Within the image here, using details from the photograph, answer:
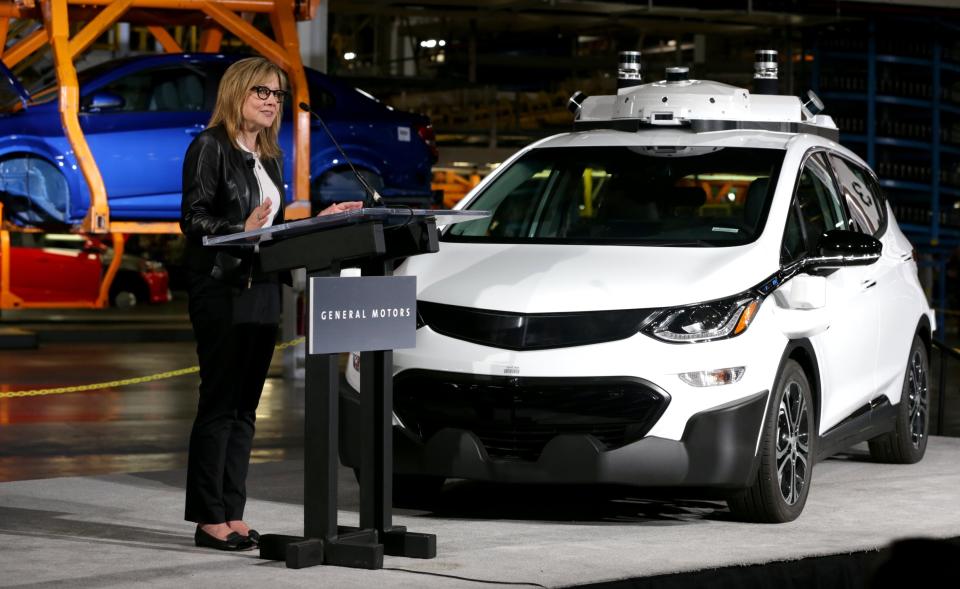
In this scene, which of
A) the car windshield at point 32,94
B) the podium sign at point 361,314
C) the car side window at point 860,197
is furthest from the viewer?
the car windshield at point 32,94

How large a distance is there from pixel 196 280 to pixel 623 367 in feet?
5.64

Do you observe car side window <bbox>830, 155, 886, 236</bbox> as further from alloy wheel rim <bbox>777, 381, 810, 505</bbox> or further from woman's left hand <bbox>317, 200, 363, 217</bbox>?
woman's left hand <bbox>317, 200, 363, 217</bbox>

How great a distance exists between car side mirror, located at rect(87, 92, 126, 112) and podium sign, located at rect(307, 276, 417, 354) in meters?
8.52

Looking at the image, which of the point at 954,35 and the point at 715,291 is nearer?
the point at 715,291

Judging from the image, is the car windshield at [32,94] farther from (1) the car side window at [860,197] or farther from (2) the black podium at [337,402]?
(2) the black podium at [337,402]

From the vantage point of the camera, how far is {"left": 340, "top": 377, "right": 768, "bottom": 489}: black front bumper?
6.65m

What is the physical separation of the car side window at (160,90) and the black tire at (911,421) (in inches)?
298

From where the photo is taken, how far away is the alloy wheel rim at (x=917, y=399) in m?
9.30

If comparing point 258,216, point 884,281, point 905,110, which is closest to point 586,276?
point 258,216

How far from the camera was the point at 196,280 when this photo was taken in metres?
6.40

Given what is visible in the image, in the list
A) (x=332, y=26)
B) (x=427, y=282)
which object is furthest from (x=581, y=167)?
(x=332, y=26)

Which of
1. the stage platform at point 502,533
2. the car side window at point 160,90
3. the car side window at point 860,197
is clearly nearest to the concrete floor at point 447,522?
the stage platform at point 502,533

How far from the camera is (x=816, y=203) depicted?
800cm

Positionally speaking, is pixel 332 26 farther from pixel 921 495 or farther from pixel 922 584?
pixel 922 584
